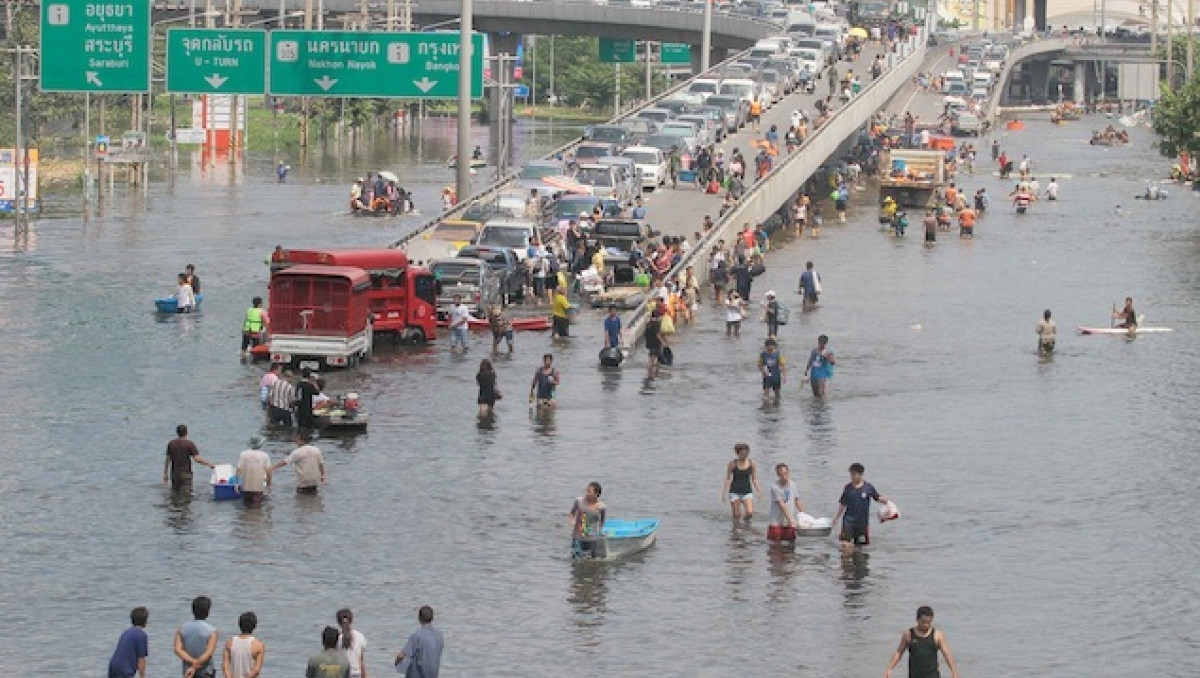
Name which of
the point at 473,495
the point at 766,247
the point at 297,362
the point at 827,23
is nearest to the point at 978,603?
the point at 473,495

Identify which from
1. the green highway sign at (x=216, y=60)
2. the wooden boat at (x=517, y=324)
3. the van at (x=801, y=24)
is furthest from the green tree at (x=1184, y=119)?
the wooden boat at (x=517, y=324)

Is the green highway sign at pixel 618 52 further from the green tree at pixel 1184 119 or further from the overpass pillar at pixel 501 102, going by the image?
the green tree at pixel 1184 119

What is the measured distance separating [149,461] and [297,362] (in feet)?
31.0

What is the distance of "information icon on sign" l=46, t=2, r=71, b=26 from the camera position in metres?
72.6

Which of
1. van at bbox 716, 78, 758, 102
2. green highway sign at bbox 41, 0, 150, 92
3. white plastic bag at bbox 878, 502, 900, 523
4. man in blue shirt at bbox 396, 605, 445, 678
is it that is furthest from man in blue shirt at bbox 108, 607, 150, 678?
van at bbox 716, 78, 758, 102

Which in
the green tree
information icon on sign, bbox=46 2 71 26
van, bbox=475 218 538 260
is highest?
information icon on sign, bbox=46 2 71 26

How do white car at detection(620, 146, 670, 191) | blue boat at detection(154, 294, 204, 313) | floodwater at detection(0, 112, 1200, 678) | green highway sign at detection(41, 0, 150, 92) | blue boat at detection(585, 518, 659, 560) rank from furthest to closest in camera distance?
white car at detection(620, 146, 670, 191) → green highway sign at detection(41, 0, 150, 92) → blue boat at detection(154, 294, 204, 313) → blue boat at detection(585, 518, 659, 560) → floodwater at detection(0, 112, 1200, 678)

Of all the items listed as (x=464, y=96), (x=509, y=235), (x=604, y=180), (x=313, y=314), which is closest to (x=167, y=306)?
(x=509, y=235)

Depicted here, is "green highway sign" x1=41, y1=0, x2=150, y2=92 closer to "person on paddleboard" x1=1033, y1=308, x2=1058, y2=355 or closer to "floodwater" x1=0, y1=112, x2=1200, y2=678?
"floodwater" x1=0, y1=112, x2=1200, y2=678

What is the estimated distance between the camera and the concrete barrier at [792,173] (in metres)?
63.5

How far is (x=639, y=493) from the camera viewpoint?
3847 centimetres

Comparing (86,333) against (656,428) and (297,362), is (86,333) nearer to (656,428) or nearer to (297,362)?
(297,362)

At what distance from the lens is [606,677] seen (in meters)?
28.1

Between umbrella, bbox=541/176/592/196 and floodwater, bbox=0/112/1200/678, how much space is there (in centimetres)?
986
